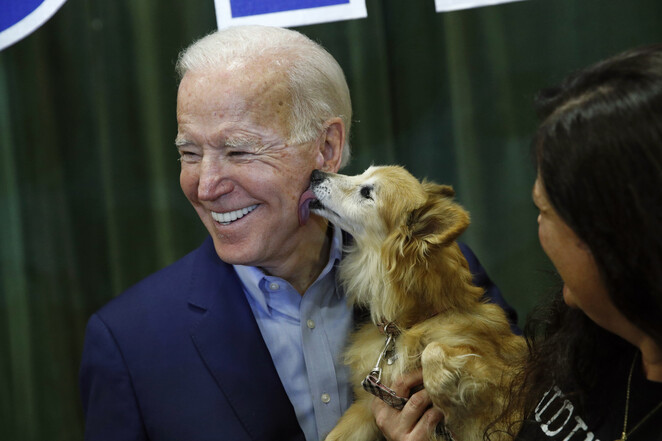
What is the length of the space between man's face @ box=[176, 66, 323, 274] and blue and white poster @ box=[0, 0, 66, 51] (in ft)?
3.71

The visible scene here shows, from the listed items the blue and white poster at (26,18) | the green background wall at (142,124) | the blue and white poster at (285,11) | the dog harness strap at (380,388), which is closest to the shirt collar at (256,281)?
the dog harness strap at (380,388)

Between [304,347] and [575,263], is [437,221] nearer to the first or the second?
[304,347]

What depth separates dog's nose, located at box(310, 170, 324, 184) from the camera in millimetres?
1754

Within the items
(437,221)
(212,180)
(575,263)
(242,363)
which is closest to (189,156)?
(212,180)

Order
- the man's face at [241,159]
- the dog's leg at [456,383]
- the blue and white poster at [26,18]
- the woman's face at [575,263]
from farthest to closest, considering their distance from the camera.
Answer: the blue and white poster at [26,18] → the man's face at [241,159] → the dog's leg at [456,383] → the woman's face at [575,263]

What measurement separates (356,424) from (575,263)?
83 centimetres

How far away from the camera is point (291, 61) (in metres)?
1.69

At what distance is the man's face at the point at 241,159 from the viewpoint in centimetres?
161

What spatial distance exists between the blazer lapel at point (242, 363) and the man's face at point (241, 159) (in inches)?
5.0

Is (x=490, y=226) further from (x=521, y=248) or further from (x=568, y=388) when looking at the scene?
(x=568, y=388)

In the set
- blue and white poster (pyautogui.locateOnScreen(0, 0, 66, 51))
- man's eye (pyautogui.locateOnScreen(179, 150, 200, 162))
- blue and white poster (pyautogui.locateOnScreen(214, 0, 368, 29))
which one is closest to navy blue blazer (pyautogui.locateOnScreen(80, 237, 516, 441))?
man's eye (pyautogui.locateOnScreen(179, 150, 200, 162))

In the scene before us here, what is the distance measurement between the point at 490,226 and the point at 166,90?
1.38 metres

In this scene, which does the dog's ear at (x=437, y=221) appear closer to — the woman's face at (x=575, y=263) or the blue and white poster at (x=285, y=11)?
the woman's face at (x=575, y=263)

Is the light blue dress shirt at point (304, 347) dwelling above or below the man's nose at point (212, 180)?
below
